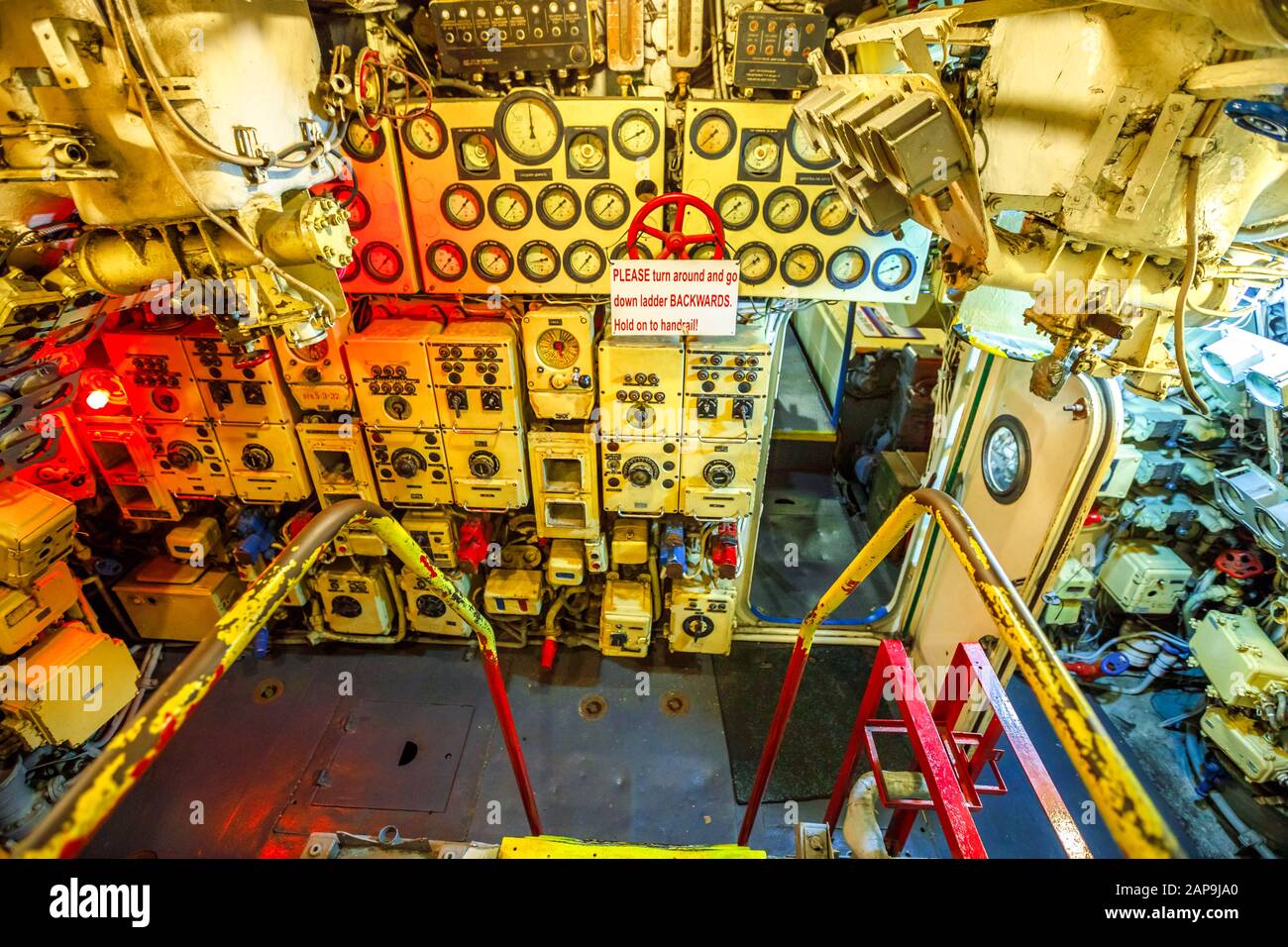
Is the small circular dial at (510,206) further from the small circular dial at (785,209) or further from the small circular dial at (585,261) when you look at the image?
the small circular dial at (785,209)

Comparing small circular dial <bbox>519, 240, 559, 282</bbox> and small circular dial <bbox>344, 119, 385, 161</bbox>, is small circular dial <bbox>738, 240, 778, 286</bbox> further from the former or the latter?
small circular dial <bbox>344, 119, 385, 161</bbox>

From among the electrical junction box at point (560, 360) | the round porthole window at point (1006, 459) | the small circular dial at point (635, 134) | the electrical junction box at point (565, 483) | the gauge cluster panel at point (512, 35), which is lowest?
the electrical junction box at point (565, 483)

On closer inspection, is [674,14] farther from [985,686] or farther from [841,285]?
[985,686]

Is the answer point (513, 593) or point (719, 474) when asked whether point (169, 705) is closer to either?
point (719, 474)

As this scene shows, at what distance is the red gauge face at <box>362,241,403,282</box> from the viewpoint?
3562 mm

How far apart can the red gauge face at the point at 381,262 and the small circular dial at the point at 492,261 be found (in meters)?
0.46

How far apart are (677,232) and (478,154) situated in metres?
1.20

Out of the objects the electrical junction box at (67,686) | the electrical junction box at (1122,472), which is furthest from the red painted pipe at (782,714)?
the electrical junction box at (67,686)

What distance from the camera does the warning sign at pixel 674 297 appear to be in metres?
3.31
